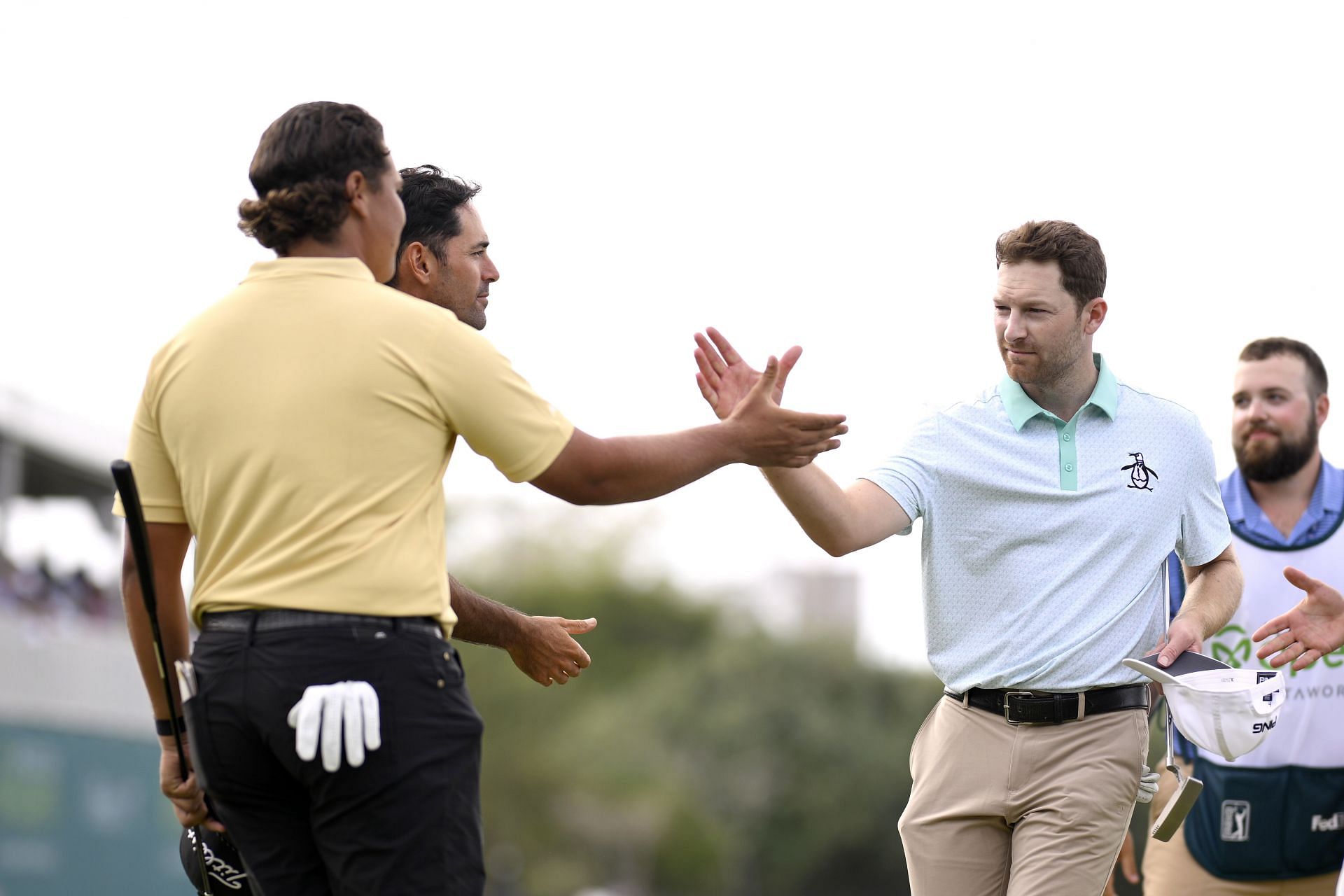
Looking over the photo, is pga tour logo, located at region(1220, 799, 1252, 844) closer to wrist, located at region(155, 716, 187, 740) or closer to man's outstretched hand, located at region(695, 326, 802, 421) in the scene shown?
man's outstretched hand, located at region(695, 326, 802, 421)

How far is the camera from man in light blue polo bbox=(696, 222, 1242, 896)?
5.00 metres

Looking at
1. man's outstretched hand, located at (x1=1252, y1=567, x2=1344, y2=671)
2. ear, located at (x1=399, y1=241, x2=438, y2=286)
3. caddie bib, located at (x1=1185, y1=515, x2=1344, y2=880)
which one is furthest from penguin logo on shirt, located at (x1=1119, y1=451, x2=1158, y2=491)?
ear, located at (x1=399, y1=241, x2=438, y2=286)

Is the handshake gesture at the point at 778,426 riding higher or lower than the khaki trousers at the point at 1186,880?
higher

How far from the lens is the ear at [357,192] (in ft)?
12.8

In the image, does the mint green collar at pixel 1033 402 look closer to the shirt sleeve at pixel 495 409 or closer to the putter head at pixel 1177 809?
the putter head at pixel 1177 809

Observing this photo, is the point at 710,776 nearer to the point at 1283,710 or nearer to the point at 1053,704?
the point at 1283,710

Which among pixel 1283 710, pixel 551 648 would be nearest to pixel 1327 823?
pixel 1283 710

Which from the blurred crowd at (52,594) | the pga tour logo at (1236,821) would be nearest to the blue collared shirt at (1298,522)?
the pga tour logo at (1236,821)

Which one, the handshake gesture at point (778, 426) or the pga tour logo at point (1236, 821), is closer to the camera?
the handshake gesture at point (778, 426)

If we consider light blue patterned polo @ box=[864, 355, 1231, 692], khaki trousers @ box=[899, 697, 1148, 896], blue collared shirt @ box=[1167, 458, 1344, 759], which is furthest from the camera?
blue collared shirt @ box=[1167, 458, 1344, 759]

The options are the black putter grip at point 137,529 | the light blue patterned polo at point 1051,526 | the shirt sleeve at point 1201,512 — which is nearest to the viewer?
the black putter grip at point 137,529

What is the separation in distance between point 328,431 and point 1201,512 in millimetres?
3000

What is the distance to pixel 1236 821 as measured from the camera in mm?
6492

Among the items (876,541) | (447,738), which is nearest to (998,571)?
(876,541)
